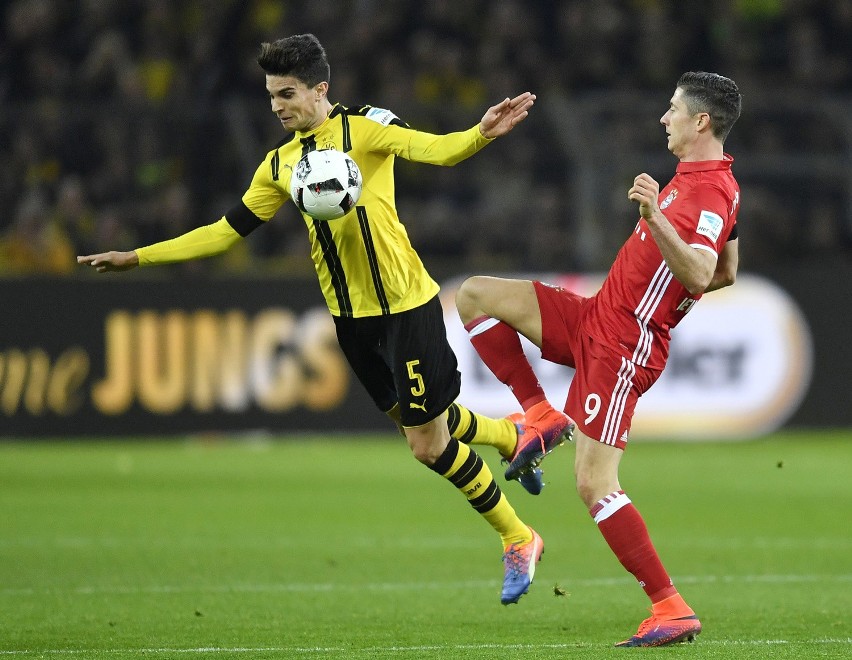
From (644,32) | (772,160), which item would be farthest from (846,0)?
(772,160)

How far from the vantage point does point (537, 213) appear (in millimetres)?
15094

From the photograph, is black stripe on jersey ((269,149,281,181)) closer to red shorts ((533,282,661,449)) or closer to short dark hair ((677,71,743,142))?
red shorts ((533,282,661,449))

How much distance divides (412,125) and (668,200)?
8.76 metres

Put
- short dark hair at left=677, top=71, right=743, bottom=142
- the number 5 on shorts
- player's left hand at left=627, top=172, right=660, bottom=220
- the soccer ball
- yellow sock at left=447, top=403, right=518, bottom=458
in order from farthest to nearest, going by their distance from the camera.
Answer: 1. yellow sock at left=447, top=403, right=518, bottom=458
2. the number 5 on shorts
3. the soccer ball
4. short dark hair at left=677, top=71, right=743, bottom=142
5. player's left hand at left=627, top=172, right=660, bottom=220

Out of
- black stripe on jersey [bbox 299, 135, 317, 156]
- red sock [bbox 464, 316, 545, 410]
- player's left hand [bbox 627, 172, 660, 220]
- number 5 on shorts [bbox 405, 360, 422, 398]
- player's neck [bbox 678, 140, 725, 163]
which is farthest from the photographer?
red sock [bbox 464, 316, 545, 410]

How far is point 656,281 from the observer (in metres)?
5.96

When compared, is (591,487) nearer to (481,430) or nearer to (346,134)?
(481,430)

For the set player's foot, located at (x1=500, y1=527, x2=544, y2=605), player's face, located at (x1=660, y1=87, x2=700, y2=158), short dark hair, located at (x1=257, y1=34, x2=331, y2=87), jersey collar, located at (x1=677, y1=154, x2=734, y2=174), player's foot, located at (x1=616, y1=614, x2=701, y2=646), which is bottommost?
player's foot, located at (x1=616, y1=614, x2=701, y2=646)

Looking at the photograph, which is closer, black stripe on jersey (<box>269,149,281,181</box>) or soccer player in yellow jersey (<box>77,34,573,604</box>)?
soccer player in yellow jersey (<box>77,34,573,604</box>)

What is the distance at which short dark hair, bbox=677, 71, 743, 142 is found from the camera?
582 cm

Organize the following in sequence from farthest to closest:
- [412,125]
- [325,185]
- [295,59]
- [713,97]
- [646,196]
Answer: [412,125] → [295,59] → [325,185] → [713,97] → [646,196]

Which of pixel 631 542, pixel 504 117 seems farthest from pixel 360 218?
pixel 631 542

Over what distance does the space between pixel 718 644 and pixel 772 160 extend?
1021cm

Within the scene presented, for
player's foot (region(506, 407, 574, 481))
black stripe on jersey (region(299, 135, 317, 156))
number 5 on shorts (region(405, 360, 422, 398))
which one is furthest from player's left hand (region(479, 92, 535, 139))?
player's foot (region(506, 407, 574, 481))
